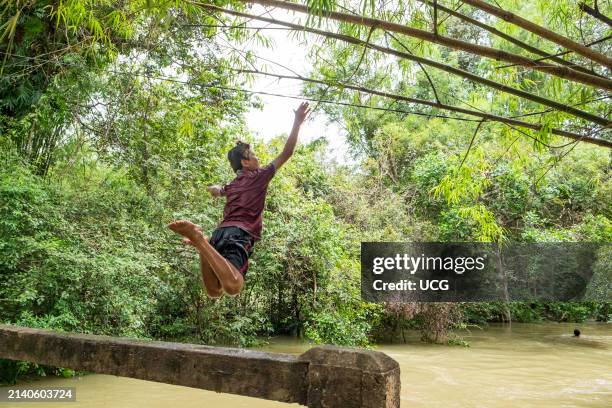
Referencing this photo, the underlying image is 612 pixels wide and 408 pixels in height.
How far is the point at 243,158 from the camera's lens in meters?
2.89

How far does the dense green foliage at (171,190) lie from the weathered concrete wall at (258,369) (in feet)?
7.08

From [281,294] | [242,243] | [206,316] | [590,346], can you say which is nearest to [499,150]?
[590,346]

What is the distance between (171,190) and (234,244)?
510 centimetres

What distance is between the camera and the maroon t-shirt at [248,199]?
280cm

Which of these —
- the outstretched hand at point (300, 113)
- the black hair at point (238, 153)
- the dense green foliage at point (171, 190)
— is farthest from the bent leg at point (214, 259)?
the dense green foliage at point (171, 190)

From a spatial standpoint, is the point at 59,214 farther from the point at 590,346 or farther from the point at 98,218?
the point at 590,346

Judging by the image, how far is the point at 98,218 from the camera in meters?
6.83

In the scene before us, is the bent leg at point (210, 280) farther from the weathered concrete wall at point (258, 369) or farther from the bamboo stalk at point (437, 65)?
the bamboo stalk at point (437, 65)

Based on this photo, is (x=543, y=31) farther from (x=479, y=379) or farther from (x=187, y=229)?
(x=479, y=379)

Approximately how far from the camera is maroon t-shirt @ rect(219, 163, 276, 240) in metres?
2.80

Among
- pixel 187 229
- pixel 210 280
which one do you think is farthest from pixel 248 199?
pixel 187 229

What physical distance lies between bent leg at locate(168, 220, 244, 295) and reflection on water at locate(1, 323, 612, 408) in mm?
3433

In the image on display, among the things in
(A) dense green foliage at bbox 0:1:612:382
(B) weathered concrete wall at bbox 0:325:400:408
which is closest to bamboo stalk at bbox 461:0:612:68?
(A) dense green foliage at bbox 0:1:612:382

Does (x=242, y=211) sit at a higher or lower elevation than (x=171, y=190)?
lower
